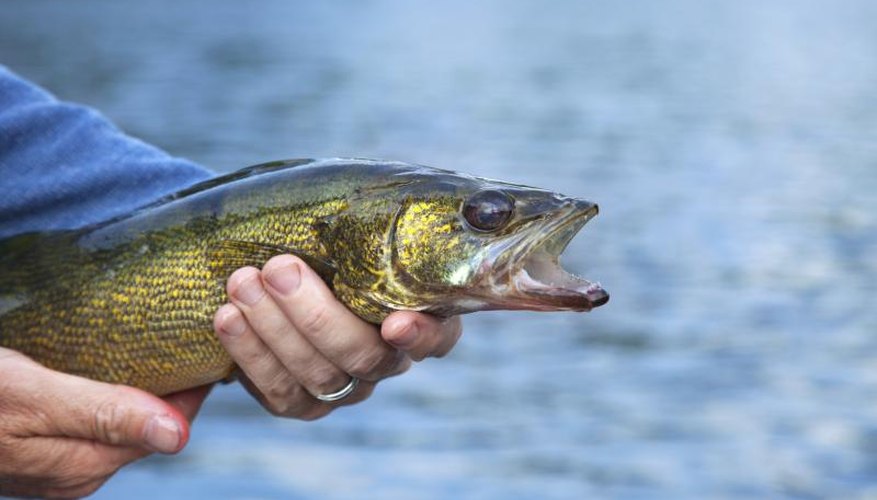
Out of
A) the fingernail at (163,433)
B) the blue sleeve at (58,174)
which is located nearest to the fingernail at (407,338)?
the fingernail at (163,433)

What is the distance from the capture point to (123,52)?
49.2m

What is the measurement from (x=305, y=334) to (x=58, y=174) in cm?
108

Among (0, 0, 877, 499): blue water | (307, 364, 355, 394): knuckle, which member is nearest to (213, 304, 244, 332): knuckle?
(307, 364, 355, 394): knuckle

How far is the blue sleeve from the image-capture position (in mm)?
4160

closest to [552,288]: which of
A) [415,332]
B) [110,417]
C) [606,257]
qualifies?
[415,332]

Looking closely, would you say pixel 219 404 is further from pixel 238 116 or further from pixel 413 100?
pixel 413 100

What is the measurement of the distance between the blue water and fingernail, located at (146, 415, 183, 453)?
7.16 metres

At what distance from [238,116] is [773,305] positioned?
2141cm

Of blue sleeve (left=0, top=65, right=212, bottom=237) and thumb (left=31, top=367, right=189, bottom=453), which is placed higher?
blue sleeve (left=0, top=65, right=212, bottom=237)

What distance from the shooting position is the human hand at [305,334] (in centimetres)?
359

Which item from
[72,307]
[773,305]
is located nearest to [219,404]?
[773,305]

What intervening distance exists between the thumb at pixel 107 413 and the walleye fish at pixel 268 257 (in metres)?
0.09

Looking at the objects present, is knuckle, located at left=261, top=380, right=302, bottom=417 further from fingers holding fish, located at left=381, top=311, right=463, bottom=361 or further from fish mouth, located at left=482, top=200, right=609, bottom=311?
fish mouth, located at left=482, top=200, right=609, bottom=311

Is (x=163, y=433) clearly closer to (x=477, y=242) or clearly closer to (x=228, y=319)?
(x=228, y=319)
